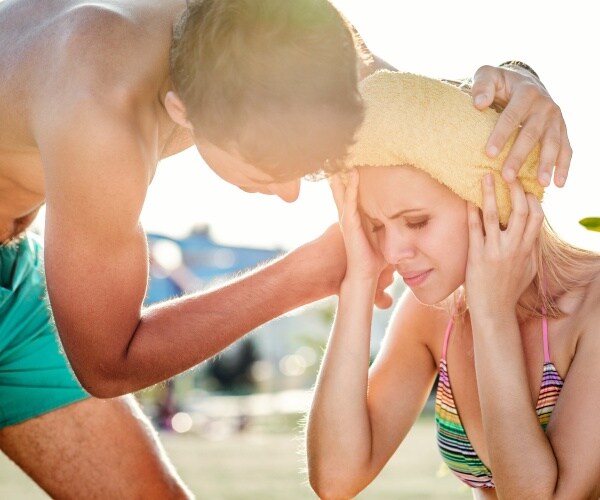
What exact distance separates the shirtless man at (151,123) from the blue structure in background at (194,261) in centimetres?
1273

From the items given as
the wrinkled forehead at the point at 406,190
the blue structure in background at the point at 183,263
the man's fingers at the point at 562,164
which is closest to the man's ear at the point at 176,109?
the wrinkled forehead at the point at 406,190

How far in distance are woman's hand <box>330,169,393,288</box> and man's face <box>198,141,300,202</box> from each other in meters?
0.22

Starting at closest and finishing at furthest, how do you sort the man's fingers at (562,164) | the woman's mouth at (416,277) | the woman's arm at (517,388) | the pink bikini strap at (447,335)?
1. the woman's arm at (517,388)
2. the man's fingers at (562,164)
3. the woman's mouth at (416,277)
4. the pink bikini strap at (447,335)

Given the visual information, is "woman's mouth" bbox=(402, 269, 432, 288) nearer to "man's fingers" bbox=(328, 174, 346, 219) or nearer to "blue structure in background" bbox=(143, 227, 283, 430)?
"man's fingers" bbox=(328, 174, 346, 219)

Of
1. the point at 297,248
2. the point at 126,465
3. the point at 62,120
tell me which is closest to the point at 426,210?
the point at 297,248

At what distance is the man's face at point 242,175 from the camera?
291 centimetres

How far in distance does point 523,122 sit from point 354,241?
2.13 feet

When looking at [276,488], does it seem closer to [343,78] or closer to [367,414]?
[367,414]

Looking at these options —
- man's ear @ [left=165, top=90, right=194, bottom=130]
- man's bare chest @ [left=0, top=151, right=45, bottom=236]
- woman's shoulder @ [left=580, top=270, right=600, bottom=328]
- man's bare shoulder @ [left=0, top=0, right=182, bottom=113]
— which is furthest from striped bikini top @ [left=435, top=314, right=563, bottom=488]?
man's bare chest @ [left=0, top=151, right=45, bottom=236]

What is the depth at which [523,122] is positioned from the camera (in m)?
2.92

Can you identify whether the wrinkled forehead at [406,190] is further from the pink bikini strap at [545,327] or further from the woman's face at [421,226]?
the pink bikini strap at [545,327]

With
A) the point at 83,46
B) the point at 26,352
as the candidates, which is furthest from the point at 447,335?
the point at 26,352

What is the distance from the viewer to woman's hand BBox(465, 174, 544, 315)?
2.89 metres

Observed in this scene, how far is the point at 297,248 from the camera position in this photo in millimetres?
3350
